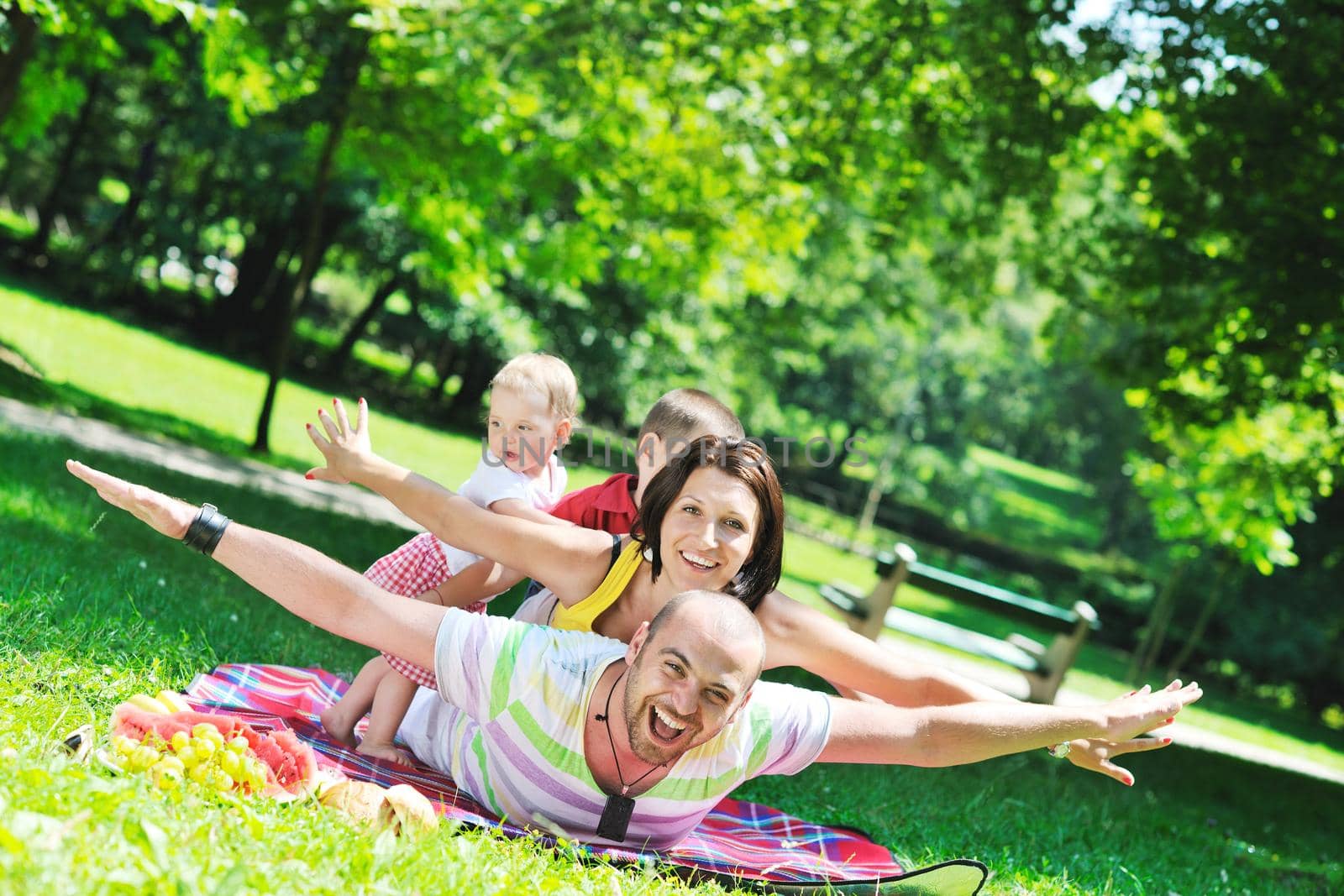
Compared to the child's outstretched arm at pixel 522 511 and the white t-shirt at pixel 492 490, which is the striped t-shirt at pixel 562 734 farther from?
the white t-shirt at pixel 492 490

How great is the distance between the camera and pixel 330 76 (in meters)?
12.7

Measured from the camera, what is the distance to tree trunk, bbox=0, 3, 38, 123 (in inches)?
362

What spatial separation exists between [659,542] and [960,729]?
114cm

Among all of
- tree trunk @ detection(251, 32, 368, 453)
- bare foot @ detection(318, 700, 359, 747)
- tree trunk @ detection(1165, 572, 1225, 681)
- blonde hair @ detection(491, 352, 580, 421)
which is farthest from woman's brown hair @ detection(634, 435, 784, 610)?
tree trunk @ detection(1165, 572, 1225, 681)

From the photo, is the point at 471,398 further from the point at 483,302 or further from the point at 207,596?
the point at 207,596

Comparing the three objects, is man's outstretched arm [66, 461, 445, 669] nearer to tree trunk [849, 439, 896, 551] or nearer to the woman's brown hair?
the woman's brown hair

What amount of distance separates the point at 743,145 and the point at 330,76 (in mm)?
4405

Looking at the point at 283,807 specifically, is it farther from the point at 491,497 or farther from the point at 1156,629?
the point at 1156,629

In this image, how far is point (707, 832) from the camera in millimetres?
4559

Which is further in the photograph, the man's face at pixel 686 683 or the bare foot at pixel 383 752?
the bare foot at pixel 383 752

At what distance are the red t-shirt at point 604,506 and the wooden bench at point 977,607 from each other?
17.6 ft

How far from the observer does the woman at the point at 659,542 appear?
3.93m

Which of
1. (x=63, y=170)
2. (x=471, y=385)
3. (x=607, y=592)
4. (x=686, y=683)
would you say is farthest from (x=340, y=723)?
(x=471, y=385)

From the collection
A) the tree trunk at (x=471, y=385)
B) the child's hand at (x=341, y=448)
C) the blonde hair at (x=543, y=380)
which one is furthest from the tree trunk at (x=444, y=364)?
the child's hand at (x=341, y=448)
